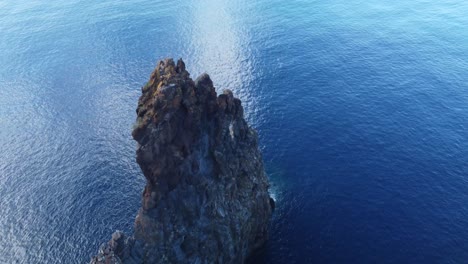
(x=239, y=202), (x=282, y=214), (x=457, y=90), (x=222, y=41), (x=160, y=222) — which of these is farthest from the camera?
(x=222, y=41)

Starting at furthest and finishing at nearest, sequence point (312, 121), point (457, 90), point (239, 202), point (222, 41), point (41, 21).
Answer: point (41, 21) < point (222, 41) < point (457, 90) < point (312, 121) < point (239, 202)

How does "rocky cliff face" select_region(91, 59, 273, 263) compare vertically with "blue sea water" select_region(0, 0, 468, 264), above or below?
above

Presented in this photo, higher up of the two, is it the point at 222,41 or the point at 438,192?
the point at 222,41

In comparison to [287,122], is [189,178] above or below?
above

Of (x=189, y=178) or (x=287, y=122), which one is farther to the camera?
(x=287, y=122)

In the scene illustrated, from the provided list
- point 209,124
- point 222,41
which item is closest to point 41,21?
point 222,41

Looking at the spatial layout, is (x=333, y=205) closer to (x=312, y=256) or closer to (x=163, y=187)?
(x=312, y=256)
